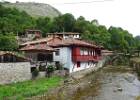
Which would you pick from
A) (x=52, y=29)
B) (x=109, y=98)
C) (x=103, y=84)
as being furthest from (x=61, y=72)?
(x=52, y=29)

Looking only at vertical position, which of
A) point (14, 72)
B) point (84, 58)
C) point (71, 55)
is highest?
point (71, 55)

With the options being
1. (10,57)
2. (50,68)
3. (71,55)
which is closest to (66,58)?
(71,55)

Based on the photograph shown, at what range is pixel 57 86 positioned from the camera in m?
41.3

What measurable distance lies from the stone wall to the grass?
2.73ft

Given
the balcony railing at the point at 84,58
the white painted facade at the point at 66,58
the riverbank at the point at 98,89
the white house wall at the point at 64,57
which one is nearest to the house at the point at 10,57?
the riverbank at the point at 98,89

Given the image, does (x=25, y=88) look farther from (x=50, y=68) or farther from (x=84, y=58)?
(x=84, y=58)

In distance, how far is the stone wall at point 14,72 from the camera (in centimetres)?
3825

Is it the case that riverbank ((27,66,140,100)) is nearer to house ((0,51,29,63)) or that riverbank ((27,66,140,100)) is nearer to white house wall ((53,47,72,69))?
white house wall ((53,47,72,69))

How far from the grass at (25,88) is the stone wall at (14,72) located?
0.83m

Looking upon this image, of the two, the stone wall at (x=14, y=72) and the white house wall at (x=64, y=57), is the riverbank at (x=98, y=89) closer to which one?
the white house wall at (x=64, y=57)

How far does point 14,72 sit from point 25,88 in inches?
156

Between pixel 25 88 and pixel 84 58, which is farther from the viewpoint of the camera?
pixel 84 58

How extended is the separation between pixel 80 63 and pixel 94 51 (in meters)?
7.54

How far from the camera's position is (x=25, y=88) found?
36344 mm
